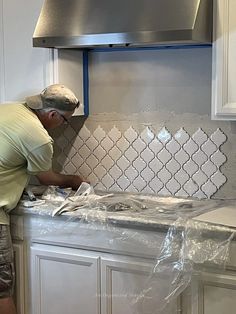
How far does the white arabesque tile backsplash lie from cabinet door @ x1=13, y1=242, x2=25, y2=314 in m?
0.61

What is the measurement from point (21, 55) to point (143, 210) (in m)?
1.08

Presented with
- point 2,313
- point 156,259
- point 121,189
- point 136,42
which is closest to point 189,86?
point 136,42

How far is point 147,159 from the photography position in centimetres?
324

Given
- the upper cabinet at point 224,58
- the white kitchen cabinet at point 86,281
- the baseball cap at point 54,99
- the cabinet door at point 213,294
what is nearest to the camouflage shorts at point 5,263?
the white kitchen cabinet at point 86,281

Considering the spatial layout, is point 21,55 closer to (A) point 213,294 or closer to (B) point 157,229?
(B) point 157,229

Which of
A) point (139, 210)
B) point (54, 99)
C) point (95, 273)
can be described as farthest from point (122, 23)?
point (95, 273)

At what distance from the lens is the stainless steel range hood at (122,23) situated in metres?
2.67

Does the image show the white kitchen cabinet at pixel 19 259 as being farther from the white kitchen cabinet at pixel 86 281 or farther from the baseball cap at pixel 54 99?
the baseball cap at pixel 54 99

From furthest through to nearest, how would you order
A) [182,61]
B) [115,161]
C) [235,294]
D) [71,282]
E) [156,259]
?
[115,161], [182,61], [71,282], [156,259], [235,294]

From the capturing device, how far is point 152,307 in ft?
8.72

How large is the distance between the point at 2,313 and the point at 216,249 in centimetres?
112

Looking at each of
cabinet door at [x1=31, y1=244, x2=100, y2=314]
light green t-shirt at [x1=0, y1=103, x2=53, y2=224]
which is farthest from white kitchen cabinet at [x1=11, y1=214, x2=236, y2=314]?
light green t-shirt at [x1=0, y1=103, x2=53, y2=224]

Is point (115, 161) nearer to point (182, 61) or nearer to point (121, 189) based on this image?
point (121, 189)

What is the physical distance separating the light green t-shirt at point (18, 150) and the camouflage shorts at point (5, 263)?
0.21 feet
